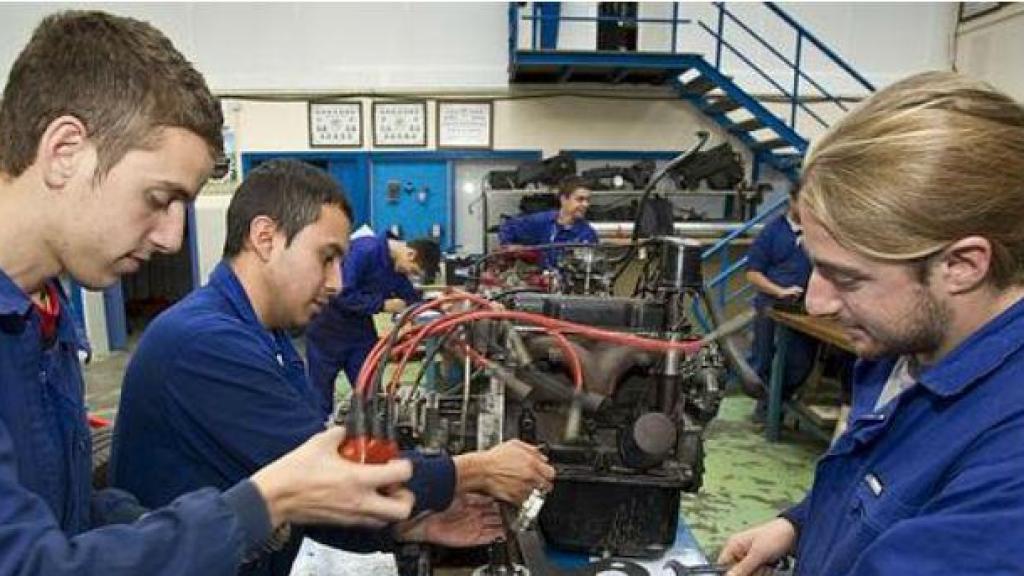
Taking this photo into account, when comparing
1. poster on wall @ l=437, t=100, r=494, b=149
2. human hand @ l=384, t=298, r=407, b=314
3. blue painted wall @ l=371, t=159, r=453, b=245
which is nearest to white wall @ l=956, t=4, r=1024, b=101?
poster on wall @ l=437, t=100, r=494, b=149

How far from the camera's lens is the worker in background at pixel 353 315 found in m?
3.15

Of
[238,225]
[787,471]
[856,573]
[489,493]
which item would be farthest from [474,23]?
[856,573]

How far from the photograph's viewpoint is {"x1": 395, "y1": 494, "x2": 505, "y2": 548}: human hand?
1.17 metres

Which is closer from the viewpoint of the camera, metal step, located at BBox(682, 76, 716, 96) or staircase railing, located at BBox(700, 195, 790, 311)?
staircase railing, located at BBox(700, 195, 790, 311)

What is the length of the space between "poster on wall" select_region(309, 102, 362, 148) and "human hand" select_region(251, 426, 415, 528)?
18.0ft

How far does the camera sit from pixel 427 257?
3826 mm

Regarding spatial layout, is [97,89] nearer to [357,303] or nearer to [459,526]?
[459,526]

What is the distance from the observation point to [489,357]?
111cm

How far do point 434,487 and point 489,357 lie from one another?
0.72 feet

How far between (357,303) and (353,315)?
0.08 meters

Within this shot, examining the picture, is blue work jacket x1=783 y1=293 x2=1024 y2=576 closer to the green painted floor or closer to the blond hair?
the blond hair

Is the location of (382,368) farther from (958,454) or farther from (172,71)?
(958,454)

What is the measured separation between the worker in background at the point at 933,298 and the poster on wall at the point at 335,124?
17.8ft

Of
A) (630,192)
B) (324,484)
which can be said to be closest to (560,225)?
(630,192)
